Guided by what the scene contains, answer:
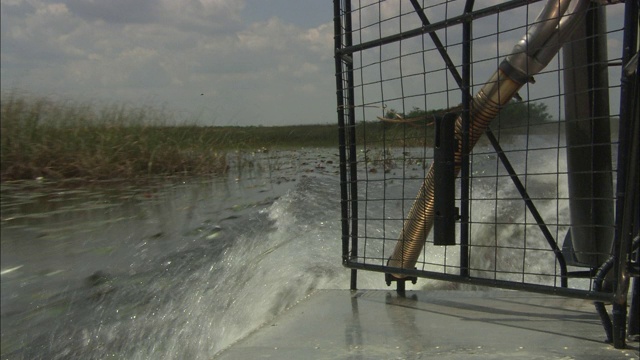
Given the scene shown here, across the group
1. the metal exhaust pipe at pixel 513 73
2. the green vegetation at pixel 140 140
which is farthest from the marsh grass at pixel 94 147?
the metal exhaust pipe at pixel 513 73

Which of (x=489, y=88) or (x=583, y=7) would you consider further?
(x=489, y=88)

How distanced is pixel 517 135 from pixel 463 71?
2.00 ft

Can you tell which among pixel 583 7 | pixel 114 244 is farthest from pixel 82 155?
pixel 583 7

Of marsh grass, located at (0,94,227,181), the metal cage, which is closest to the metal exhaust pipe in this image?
the metal cage

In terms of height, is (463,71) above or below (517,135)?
above

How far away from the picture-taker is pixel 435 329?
9.88 ft

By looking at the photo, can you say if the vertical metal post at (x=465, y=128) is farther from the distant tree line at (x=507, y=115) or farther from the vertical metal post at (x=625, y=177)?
the vertical metal post at (x=625, y=177)

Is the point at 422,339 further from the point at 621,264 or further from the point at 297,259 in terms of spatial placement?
the point at 297,259

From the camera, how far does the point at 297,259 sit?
5562 millimetres

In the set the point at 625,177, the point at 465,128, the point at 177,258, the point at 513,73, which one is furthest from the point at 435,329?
the point at 177,258

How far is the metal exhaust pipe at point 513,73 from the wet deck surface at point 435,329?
0.40 metres

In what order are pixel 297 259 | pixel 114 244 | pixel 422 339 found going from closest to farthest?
pixel 422 339 → pixel 297 259 → pixel 114 244

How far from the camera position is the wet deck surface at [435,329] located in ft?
8.68

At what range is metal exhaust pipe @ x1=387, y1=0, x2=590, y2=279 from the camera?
2.88m
